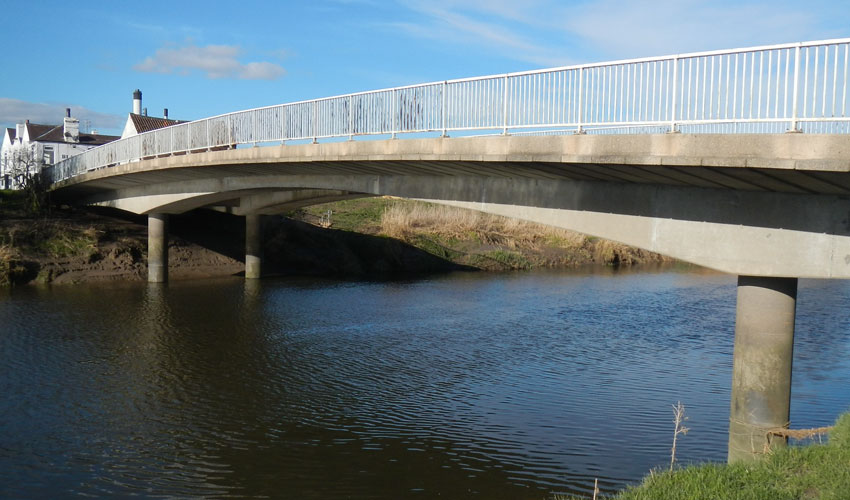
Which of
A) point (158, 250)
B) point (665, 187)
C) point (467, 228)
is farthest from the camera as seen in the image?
point (467, 228)

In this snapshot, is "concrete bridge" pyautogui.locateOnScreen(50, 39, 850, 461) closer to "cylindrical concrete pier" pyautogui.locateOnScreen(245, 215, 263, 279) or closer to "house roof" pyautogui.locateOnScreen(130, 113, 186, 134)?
"cylindrical concrete pier" pyautogui.locateOnScreen(245, 215, 263, 279)

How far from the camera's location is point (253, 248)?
2989 centimetres

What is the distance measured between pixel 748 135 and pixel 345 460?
6.43 metres

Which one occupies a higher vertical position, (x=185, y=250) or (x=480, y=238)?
(x=480, y=238)

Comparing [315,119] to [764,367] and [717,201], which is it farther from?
[764,367]

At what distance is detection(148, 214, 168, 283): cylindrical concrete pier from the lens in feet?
92.0

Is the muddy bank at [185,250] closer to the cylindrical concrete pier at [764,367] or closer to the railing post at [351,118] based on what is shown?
the railing post at [351,118]

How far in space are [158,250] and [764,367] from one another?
23.8 meters

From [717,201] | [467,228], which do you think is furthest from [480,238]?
[717,201]

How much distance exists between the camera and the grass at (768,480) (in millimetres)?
6469

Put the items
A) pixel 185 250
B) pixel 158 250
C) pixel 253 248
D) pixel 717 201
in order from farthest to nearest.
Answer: pixel 185 250, pixel 253 248, pixel 158 250, pixel 717 201

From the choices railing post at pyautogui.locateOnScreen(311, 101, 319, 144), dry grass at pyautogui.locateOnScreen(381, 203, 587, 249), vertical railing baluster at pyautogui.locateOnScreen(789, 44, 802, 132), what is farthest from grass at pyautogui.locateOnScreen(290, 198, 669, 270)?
vertical railing baluster at pyautogui.locateOnScreen(789, 44, 802, 132)

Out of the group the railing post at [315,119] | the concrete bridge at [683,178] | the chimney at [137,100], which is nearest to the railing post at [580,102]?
the concrete bridge at [683,178]

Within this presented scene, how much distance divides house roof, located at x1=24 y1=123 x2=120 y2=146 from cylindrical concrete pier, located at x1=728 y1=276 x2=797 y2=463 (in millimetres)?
68171
